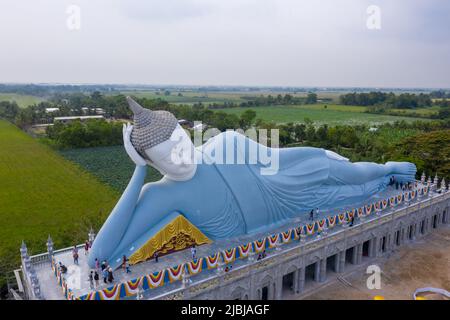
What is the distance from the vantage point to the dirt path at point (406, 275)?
17750 mm

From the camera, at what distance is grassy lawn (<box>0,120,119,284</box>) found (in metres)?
23.2

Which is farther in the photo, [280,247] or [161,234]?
[280,247]

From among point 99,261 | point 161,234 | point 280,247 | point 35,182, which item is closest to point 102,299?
point 99,261

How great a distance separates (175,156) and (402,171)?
54.4 feet

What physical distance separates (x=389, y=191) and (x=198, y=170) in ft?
47.3

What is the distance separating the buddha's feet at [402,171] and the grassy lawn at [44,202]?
1904 centimetres

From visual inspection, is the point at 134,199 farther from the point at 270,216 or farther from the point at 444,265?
the point at 444,265

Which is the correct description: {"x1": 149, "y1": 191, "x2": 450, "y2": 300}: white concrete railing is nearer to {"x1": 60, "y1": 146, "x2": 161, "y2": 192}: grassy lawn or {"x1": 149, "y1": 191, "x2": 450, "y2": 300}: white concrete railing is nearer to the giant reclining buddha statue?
the giant reclining buddha statue

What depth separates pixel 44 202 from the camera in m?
31.7

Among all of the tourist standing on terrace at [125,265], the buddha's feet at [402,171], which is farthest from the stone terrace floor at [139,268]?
the buddha's feet at [402,171]

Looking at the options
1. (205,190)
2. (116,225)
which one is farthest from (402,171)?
(116,225)

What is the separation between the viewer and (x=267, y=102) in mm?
127500

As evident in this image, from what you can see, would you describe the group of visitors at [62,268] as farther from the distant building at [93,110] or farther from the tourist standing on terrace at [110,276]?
the distant building at [93,110]

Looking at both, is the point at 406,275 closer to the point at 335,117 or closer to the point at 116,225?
the point at 116,225
